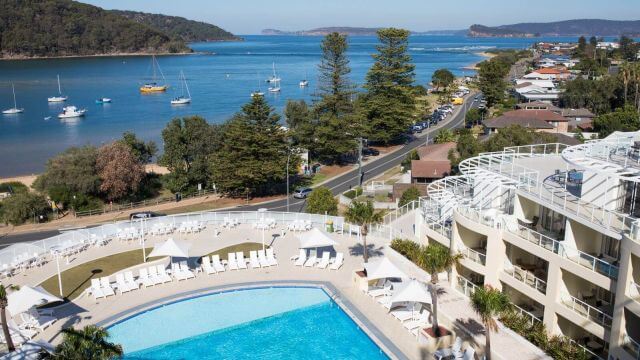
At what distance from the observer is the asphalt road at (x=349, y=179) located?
3285 cm

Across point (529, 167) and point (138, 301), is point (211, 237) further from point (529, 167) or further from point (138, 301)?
point (529, 167)

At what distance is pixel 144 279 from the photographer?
21969mm

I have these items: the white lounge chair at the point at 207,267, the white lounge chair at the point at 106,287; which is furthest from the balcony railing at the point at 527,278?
the white lounge chair at the point at 106,287

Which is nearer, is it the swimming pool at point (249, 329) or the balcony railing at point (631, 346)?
the balcony railing at point (631, 346)

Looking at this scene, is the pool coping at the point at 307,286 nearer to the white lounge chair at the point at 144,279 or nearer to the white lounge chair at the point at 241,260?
the white lounge chair at the point at 144,279

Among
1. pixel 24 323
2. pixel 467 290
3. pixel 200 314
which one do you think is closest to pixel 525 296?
pixel 467 290

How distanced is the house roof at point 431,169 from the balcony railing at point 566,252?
2138 centimetres

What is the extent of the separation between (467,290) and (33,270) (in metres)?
18.2

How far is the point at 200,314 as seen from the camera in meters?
19.8

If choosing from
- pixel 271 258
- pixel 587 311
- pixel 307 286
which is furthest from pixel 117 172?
pixel 587 311

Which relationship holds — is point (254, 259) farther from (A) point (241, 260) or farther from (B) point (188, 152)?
(B) point (188, 152)

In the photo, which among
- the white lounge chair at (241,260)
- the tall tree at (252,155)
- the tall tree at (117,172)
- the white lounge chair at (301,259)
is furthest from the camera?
the tall tree at (252,155)

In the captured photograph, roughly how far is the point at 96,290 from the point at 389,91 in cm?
4348

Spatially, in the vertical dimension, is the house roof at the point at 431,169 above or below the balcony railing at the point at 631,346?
below
